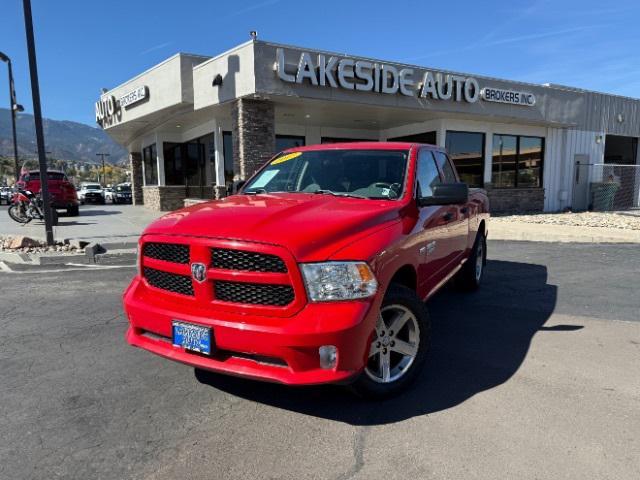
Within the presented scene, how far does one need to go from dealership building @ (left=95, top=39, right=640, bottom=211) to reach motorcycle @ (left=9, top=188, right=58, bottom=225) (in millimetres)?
5048

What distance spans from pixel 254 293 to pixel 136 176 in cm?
2768

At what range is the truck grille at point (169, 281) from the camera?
307cm

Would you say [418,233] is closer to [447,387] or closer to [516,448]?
[447,387]

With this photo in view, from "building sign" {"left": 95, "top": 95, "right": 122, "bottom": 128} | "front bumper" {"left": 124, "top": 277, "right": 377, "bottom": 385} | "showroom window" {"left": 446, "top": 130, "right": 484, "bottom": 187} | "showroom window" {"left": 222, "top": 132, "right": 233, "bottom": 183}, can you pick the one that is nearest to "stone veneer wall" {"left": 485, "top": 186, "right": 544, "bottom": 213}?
"showroom window" {"left": 446, "top": 130, "right": 484, "bottom": 187}

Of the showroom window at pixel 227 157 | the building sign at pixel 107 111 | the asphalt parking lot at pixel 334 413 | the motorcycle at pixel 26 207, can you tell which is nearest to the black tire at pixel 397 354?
the asphalt parking lot at pixel 334 413

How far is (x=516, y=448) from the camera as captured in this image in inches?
106

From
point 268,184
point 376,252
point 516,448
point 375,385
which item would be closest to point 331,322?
point 376,252

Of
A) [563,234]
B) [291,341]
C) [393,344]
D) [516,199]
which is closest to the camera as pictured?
[291,341]

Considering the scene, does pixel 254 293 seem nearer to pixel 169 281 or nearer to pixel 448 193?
pixel 169 281

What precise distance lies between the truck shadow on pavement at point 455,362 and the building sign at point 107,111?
18.4 m

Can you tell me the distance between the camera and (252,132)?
1338 cm

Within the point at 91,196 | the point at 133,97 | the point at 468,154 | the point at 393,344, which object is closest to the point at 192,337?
the point at 393,344

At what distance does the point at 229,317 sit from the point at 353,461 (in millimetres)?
1111

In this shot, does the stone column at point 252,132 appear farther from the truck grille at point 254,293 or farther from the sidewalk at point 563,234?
the truck grille at point 254,293
